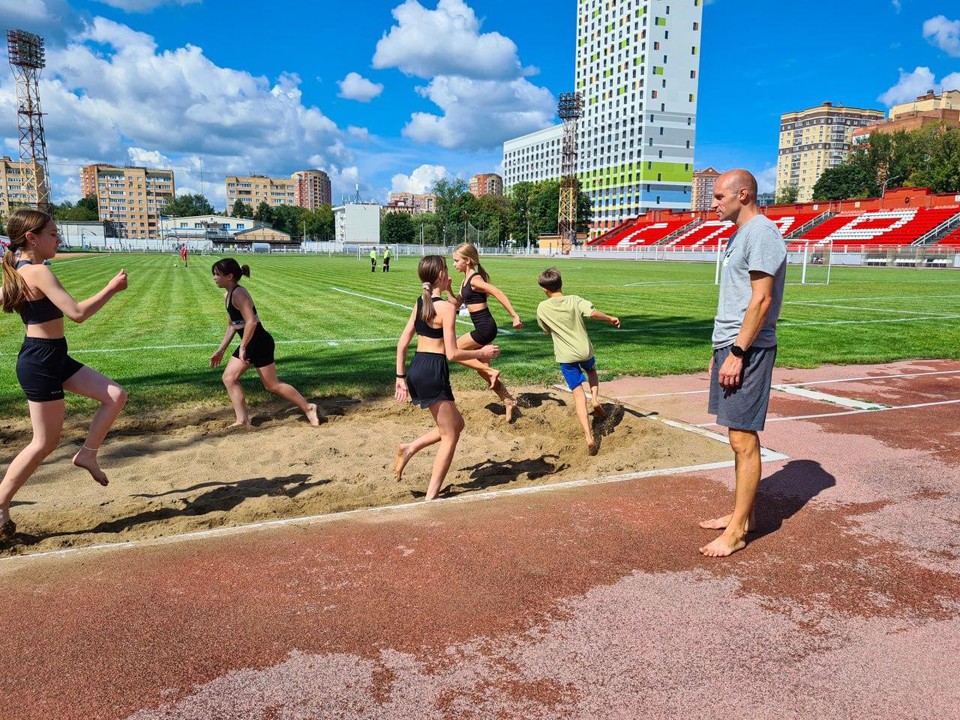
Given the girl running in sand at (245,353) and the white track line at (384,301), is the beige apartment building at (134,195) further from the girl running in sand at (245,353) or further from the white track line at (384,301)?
the girl running in sand at (245,353)

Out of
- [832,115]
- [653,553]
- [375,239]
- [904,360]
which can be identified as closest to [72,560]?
[653,553]

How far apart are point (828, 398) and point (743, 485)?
16.0 ft

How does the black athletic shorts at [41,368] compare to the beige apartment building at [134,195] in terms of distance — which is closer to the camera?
the black athletic shorts at [41,368]

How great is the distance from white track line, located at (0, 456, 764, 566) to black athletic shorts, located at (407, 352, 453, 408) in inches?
29.0

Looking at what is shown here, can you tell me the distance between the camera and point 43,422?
4137mm

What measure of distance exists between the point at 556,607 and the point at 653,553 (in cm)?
93

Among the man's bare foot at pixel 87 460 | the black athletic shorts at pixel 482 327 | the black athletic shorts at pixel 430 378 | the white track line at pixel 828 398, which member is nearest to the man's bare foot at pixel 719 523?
the black athletic shorts at pixel 430 378

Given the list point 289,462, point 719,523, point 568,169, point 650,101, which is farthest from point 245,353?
point 650,101

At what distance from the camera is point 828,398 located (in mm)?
8094

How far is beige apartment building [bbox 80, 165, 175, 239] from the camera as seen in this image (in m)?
175

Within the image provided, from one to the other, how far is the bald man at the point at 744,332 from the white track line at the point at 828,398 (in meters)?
4.54

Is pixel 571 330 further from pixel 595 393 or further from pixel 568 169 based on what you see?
pixel 568 169

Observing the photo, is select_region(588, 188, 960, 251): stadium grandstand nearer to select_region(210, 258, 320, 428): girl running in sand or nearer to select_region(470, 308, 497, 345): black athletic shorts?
select_region(470, 308, 497, 345): black athletic shorts

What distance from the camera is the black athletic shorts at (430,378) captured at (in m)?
4.71
